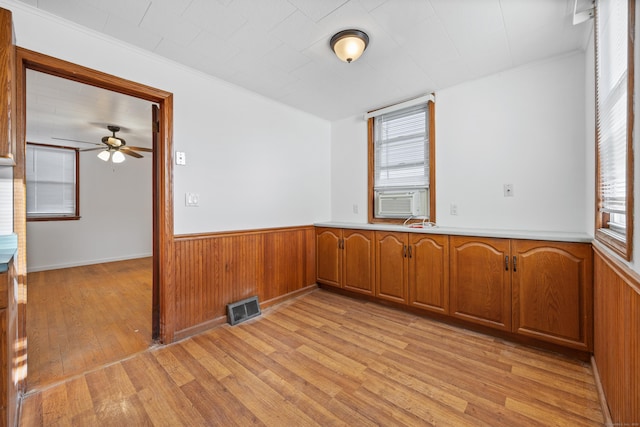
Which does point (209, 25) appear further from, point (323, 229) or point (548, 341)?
point (548, 341)

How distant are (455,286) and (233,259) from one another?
2.19m

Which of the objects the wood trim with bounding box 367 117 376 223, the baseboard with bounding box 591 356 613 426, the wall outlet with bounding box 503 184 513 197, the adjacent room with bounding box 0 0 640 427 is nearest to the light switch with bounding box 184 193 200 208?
the adjacent room with bounding box 0 0 640 427

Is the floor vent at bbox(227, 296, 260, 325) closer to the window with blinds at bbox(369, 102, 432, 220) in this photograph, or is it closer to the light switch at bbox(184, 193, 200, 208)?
the light switch at bbox(184, 193, 200, 208)

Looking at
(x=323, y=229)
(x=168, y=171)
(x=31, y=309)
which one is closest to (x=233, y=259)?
(x=168, y=171)

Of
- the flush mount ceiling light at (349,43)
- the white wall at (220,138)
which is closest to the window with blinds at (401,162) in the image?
the white wall at (220,138)

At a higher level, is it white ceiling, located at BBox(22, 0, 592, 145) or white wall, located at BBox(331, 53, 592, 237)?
white ceiling, located at BBox(22, 0, 592, 145)

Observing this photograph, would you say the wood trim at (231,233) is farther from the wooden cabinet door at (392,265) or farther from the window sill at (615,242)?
the window sill at (615,242)

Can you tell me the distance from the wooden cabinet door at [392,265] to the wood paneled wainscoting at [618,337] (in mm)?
1415

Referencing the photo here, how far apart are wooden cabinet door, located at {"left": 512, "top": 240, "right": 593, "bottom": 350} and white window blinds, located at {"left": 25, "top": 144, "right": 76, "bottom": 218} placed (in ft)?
23.2

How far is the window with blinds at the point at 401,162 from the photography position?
3.04 m

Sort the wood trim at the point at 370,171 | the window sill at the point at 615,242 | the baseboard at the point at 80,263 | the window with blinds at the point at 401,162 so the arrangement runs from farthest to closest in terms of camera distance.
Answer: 1. the baseboard at the point at 80,263
2. the wood trim at the point at 370,171
3. the window with blinds at the point at 401,162
4. the window sill at the point at 615,242

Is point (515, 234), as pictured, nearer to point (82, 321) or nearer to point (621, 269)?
point (621, 269)

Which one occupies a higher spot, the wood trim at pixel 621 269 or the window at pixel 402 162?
the window at pixel 402 162

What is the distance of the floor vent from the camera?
8.47 feet
